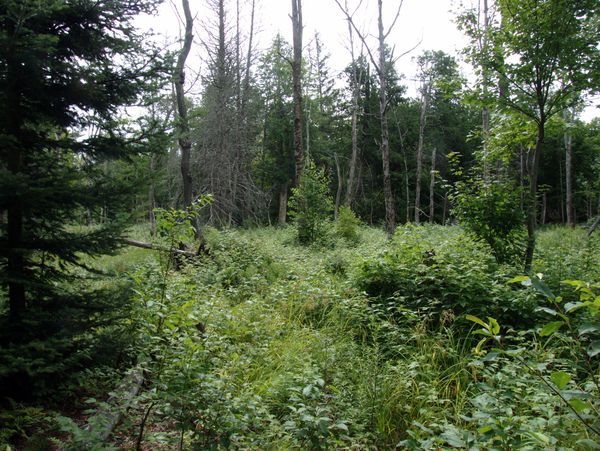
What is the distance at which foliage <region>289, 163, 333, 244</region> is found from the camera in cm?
1237

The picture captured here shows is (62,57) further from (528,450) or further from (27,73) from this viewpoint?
(528,450)

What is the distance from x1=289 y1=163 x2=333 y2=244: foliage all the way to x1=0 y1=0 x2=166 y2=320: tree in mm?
8849

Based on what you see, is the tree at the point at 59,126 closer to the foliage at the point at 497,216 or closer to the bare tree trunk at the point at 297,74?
the foliage at the point at 497,216

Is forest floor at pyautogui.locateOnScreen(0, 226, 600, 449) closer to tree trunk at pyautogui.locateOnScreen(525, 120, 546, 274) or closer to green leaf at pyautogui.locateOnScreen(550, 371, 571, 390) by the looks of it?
green leaf at pyautogui.locateOnScreen(550, 371, 571, 390)

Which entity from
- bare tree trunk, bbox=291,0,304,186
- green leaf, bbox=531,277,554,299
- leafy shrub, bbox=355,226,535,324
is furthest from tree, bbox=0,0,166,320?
bare tree trunk, bbox=291,0,304,186

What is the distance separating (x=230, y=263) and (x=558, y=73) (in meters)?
7.22

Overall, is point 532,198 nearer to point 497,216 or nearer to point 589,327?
point 497,216

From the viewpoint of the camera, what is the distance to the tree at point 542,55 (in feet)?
18.6

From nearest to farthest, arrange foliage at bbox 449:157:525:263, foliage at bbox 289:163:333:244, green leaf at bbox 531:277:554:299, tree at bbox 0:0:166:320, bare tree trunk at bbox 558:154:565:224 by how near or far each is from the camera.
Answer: green leaf at bbox 531:277:554:299
tree at bbox 0:0:166:320
foliage at bbox 449:157:525:263
foliage at bbox 289:163:333:244
bare tree trunk at bbox 558:154:565:224

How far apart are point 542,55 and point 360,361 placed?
19.0 feet

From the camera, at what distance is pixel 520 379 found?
2.97 meters

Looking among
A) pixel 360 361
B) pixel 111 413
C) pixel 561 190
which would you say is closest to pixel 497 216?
pixel 360 361

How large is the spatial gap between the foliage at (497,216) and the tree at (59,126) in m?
5.85

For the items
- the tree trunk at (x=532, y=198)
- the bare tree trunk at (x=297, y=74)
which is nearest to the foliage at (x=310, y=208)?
the bare tree trunk at (x=297, y=74)
